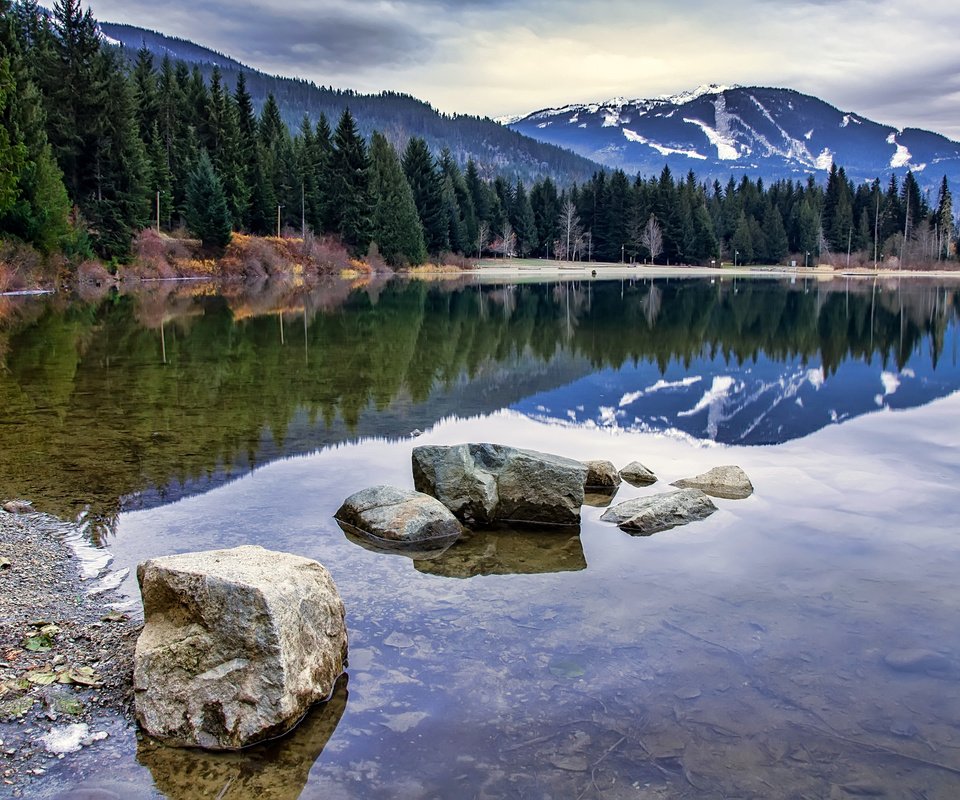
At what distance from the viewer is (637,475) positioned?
13.1m

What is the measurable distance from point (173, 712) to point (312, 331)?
1053 inches

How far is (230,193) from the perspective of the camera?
7719 centimetres

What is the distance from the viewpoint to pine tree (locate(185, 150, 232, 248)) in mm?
68125

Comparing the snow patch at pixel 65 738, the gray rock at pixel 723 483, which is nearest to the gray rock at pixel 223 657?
the snow patch at pixel 65 738

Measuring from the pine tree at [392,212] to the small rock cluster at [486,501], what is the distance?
77.5 metres

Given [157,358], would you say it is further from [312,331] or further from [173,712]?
[173,712]

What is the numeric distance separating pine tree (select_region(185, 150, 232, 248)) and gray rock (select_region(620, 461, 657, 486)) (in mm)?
61451

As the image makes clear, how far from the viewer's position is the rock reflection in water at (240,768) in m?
5.45

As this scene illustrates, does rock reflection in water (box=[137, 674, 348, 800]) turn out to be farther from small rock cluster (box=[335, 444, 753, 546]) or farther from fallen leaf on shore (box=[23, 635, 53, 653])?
small rock cluster (box=[335, 444, 753, 546])

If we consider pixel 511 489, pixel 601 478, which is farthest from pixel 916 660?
pixel 601 478

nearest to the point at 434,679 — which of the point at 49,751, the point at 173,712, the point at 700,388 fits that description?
the point at 173,712

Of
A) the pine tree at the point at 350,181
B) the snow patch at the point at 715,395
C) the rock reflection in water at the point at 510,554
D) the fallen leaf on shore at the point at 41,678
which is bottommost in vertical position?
the rock reflection in water at the point at 510,554

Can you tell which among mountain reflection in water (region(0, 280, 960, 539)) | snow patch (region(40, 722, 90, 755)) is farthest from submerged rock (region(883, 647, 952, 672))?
mountain reflection in water (region(0, 280, 960, 539))

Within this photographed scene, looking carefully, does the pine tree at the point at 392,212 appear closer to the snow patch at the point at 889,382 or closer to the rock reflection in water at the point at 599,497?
the snow patch at the point at 889,382
